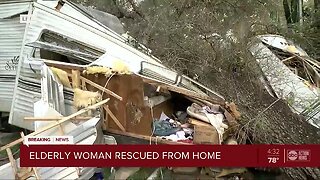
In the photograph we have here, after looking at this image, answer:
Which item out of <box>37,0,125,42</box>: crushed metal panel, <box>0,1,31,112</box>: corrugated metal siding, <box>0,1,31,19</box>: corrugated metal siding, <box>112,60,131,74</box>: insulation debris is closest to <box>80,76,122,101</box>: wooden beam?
<box>112,60,131,74</box>: insulation debris

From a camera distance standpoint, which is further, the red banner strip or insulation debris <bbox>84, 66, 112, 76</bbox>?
insulation debris <bbox>84, 66, 112, 76</bbox>

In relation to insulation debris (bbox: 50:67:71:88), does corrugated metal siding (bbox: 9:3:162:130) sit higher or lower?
higher

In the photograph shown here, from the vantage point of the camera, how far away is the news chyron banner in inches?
138

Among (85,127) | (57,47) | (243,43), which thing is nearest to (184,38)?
(243,43)

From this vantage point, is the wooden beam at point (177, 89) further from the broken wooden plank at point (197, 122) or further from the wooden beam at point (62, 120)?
the wooden beam at point (62, 120)

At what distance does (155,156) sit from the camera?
3.52 meters

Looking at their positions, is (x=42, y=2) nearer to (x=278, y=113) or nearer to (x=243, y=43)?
(x=243, y=43)

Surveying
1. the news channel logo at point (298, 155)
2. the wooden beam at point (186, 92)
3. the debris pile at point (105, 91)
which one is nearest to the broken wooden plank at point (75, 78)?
the debris pile at point (105, 91)

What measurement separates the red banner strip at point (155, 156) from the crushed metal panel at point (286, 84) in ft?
6.88

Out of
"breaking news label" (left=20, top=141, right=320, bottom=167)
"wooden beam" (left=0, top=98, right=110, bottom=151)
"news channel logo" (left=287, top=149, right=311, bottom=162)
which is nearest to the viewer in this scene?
"breaking news label" (left=20, top=141, right=320, bottom=167)

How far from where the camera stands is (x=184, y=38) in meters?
6.72

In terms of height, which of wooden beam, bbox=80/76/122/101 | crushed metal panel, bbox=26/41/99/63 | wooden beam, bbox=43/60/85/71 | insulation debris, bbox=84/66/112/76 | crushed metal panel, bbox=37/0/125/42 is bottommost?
wooden beam, bbox=80/76/122/101

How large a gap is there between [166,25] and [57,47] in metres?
2.33

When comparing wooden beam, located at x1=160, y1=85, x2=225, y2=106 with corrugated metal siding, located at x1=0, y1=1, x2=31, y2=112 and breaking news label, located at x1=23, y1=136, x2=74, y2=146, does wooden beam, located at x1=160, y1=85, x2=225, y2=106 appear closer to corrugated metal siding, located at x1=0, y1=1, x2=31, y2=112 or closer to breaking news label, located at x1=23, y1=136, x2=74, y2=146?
breaking news label, located at x1=23, y1=136, x2=74, y2=146
